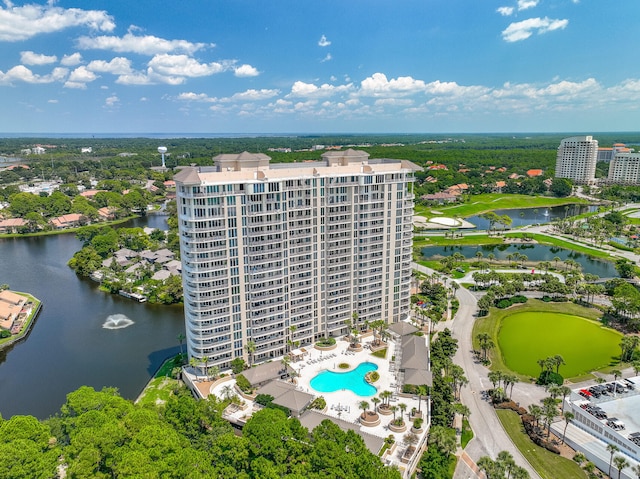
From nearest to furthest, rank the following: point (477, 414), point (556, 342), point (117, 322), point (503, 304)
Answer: point (477, 414), point (556, 342), point (117, 322), point (503, 304)

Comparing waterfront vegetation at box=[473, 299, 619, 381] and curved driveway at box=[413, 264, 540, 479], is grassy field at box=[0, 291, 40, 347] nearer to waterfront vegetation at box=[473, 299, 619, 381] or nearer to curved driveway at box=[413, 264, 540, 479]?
curved driveway at box=[413, 264, 540, 479]

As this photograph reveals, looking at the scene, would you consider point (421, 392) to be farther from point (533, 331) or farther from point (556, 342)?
point (533, 331)

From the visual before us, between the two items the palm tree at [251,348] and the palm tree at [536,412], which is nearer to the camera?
the palm tree at [536,412]

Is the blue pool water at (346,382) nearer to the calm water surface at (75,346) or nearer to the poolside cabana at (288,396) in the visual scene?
the poolside cabana at (288,396)

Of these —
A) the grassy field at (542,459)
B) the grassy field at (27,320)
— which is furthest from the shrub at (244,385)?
the grassy field at (27,320)

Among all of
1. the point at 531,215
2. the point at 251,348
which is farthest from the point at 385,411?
the point at 531,215

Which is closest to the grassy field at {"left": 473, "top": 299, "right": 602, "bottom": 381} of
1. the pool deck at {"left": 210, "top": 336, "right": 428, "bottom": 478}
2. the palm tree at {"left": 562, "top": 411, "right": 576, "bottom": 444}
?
the palm tree at {"left": 562, "top": 411, "right": 576, "bottom": 444}
